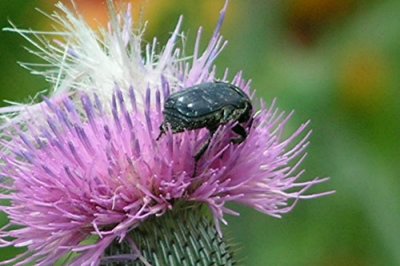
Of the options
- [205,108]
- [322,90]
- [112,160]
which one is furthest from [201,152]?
[322,90]

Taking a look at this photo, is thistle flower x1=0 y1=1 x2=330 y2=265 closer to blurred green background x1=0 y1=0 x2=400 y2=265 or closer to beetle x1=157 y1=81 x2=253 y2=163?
beetle x1=157 y1=81 x2=253 y2=163

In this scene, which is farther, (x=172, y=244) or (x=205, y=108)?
(x=172, y=244)

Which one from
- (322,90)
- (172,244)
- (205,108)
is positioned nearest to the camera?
(205,108)

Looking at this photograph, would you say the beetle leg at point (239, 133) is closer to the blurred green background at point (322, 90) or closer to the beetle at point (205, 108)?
the beetle at point (205, 108)

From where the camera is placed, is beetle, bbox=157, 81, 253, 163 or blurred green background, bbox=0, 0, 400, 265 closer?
beetle, bbox=157, 81, 253, 163

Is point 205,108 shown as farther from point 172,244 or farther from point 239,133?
point 172,244

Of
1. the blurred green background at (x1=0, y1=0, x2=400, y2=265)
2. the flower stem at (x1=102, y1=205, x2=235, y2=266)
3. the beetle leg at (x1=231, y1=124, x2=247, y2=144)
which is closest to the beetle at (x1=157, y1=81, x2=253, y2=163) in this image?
the beetle leg at (x1=231, y1=124, x2=247, y2=144)

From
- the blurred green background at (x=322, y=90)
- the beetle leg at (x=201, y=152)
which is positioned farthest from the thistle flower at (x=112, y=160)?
the blurred green background at (x=322, y=90)
